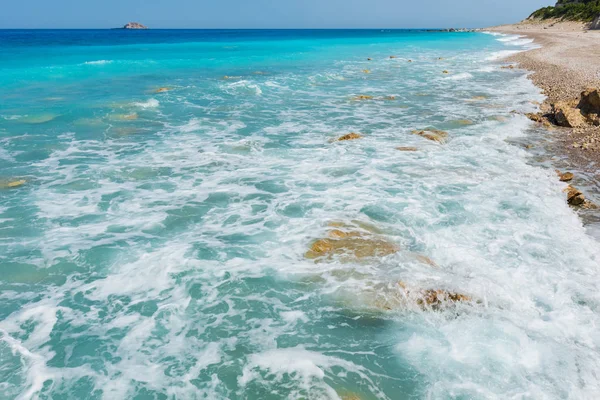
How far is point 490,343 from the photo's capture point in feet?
18.8

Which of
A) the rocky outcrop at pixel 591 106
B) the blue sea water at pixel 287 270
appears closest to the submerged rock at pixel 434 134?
the blue sea water at pixel 287 270

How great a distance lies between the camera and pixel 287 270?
24.7 ft

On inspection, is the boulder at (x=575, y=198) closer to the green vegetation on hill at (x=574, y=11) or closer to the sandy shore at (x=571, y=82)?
the sandy shore at (x=571, y=82)

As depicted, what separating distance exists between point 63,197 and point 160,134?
6469 millimetres

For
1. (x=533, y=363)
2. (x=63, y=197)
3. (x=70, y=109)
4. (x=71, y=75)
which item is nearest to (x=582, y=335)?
(x=533, y=363)

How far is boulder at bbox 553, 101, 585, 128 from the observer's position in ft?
49.4

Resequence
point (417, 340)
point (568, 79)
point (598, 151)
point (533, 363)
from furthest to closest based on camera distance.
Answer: point (568, 79) → point (598, 151) → point (417, 340) → point (533, 363)

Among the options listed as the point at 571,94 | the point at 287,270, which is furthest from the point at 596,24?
the point at 287,270

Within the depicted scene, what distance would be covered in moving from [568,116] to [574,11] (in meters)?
97.0

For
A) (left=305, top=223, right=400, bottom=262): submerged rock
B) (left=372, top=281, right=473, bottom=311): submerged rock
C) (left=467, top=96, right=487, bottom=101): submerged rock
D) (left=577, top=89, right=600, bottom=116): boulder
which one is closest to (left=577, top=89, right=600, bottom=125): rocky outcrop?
(left=577, top=89, right=600, bottom=116): boulder

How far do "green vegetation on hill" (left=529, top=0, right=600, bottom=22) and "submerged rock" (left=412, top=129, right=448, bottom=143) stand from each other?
7852 cm

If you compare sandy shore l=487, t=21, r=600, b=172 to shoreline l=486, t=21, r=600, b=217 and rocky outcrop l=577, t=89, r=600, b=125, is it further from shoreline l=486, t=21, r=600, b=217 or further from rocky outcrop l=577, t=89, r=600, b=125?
rocky outcrop l=577, t=89, r=600, b=125

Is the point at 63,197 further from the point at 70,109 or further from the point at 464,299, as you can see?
the point at 70,109

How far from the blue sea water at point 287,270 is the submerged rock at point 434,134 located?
277 millimetres
